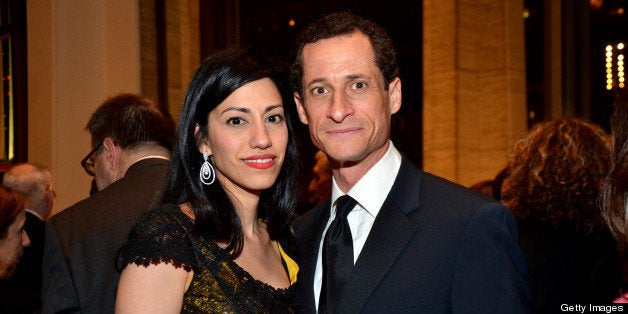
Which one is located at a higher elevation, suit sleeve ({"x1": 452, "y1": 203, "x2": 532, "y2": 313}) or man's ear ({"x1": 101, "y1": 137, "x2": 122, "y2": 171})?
man's ear ({"x1": 101, "y1": 137, "x2": 122, "y2": 171})

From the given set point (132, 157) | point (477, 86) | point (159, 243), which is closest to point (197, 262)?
point (159, 243)

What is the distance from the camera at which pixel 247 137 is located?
2.06 meters

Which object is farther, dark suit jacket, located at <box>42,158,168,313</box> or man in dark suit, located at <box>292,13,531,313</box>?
dark suit jacket, located at <box>42,158,168,313</box>

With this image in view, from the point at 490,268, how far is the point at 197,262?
2.98 feet

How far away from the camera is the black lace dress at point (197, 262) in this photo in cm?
178

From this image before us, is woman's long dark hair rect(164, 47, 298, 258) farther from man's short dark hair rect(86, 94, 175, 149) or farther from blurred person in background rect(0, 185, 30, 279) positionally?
blurred person in background rect(0, 185, 30, 279)

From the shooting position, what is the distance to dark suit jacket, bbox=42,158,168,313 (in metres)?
2.48

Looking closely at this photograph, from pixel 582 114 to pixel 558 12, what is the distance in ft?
3.07

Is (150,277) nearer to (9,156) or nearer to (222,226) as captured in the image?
(222,226)

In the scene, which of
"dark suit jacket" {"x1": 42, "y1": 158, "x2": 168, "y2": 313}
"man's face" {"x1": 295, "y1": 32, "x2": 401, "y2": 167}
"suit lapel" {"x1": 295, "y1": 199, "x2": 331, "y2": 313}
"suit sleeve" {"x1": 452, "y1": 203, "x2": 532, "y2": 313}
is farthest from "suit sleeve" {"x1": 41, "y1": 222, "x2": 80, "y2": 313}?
"suit sleeve" {"x1": 452, "y1": 203, "x2": 532, "y2": 313}

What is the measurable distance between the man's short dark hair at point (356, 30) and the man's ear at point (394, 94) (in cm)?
2

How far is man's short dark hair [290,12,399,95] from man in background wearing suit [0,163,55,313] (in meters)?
1.76

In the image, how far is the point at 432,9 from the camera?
5418 millimetres

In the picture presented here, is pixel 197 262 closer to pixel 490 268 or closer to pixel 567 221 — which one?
pixel 490 268
